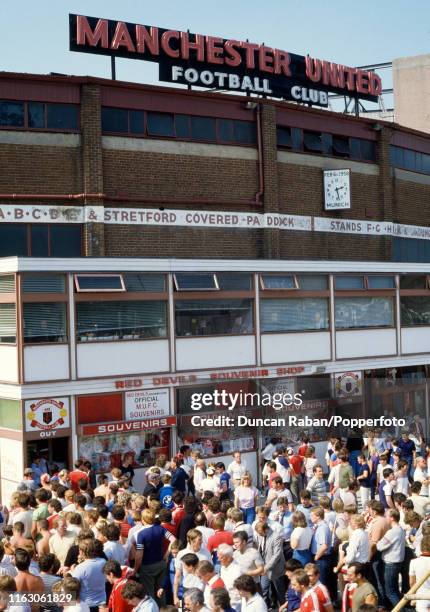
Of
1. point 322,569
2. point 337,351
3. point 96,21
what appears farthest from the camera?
point 96,21

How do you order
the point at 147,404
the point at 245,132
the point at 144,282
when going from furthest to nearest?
the point at 245,132
the point at 144,282
the point at 147,404

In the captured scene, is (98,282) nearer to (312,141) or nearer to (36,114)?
(36,114)

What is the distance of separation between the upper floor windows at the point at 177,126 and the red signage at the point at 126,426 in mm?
9825

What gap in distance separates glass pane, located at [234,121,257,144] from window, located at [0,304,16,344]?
12.4m

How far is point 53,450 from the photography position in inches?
789

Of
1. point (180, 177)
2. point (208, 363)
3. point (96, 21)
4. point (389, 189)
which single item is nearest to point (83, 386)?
point (208, 363)

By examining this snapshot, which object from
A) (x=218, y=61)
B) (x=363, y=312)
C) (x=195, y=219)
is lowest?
(x=363, y=312)

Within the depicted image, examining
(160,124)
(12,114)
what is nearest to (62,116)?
(12,114)

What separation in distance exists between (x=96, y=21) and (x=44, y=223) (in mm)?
7001

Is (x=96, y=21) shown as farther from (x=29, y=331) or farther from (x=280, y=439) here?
(x=280, y=439)

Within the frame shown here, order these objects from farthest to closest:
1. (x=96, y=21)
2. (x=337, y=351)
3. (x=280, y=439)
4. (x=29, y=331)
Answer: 1. (x=96, y=21)
2. (x=337, y=351)
3. (x=280, y=439)
4. (x=29, y=331)

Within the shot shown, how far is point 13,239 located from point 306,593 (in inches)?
708

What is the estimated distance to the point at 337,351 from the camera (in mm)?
25578

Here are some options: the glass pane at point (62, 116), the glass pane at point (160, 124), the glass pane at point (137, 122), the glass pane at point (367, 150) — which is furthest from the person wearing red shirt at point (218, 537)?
the glass pane at point (367, 150)
